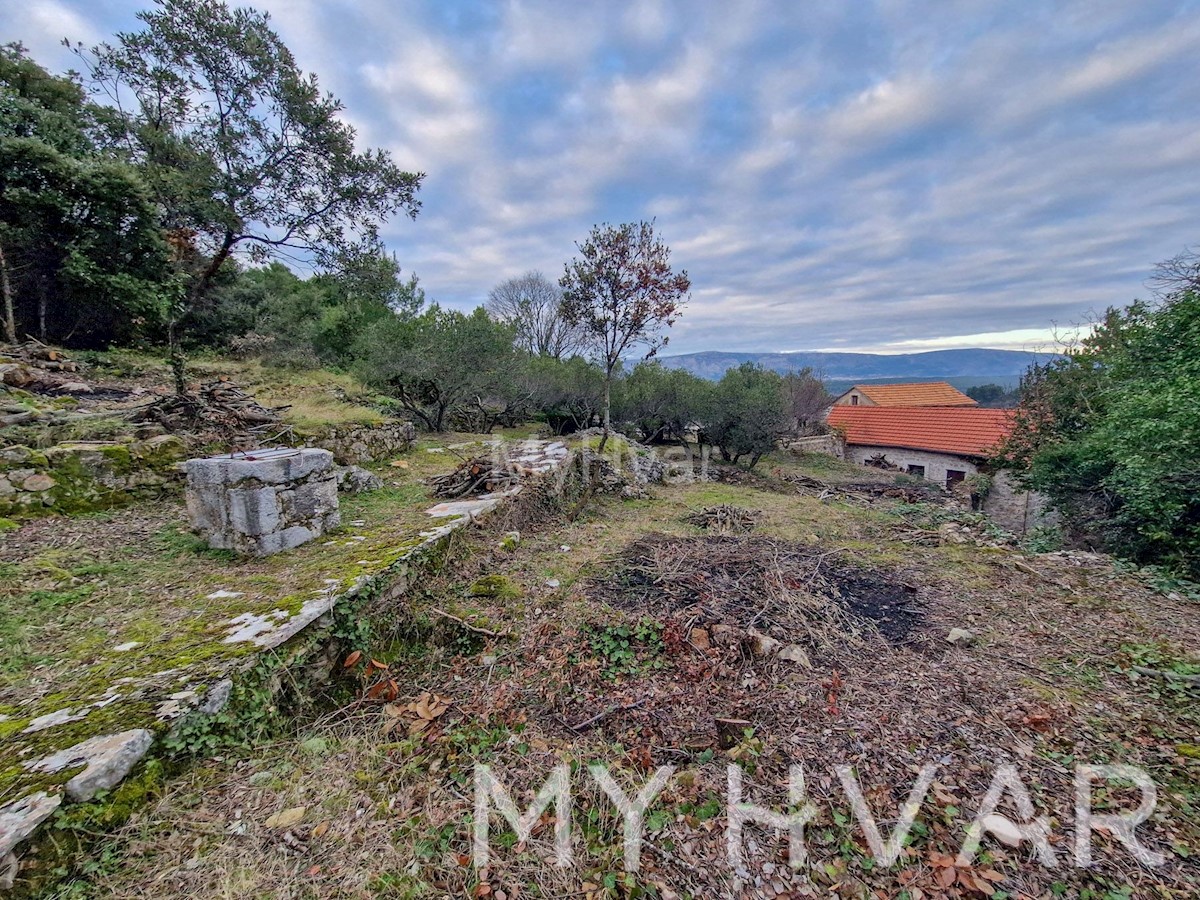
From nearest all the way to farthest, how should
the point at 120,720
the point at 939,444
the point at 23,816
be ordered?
the point at 23,816, the point at 120,720, the point at 939,444

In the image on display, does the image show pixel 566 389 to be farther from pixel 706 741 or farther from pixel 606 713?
pixel 706 741

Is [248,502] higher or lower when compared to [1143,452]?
lower

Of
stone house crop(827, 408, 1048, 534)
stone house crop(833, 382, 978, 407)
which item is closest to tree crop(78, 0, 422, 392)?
stone house crop(827, 408, 1048, 534)

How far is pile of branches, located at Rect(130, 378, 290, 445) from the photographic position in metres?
5.15

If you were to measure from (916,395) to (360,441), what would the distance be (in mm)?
30324

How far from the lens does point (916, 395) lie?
26.8 metres

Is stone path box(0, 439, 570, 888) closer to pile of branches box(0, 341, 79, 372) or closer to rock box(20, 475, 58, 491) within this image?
rock box(20, 475, 58, 491)

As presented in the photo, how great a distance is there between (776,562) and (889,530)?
380cm

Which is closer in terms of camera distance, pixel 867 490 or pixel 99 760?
pixel 99 760

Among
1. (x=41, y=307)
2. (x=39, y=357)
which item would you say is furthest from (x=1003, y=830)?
(x=41, y=307)

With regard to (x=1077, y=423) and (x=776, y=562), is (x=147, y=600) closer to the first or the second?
(x=776, y=562)

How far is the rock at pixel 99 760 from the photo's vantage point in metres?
1.52

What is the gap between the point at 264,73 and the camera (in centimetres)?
835

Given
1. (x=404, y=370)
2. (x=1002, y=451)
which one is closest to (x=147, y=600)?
(x=404, y=370)
